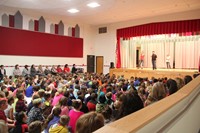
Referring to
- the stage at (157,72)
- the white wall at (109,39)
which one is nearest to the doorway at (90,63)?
the white wall at (109,39)

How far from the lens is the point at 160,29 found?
12.8 metres

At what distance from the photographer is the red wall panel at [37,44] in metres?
11.3

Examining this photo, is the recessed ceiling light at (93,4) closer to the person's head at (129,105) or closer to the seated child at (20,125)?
the seated child at (20,125)

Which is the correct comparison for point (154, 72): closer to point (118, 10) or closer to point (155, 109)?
point (118, 10)

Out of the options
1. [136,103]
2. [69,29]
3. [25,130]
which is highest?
[69,29]

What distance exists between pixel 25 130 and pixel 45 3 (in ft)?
27.2

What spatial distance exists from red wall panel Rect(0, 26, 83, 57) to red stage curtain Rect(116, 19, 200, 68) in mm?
3434

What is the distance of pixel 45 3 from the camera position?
9.95 meters

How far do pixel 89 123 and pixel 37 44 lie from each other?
12.1 metres

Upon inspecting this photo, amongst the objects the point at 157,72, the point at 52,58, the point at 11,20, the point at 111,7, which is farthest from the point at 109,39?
the point at 11,20

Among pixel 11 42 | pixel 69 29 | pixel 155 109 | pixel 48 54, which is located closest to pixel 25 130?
pixel 155 109

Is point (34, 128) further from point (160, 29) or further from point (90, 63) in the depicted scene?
point (90, 63)

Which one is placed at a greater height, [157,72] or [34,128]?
[157,72]

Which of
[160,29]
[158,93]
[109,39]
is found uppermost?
[160,29]
